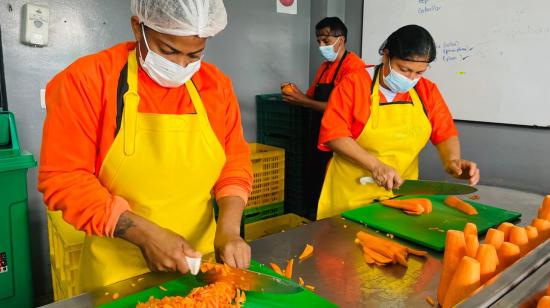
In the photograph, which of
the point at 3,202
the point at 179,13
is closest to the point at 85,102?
the point at 179,13

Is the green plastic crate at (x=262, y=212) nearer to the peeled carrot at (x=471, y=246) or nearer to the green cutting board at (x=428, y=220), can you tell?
the green cutting board at (x=428, y=220)

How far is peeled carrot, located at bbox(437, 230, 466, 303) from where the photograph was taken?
1.19 m

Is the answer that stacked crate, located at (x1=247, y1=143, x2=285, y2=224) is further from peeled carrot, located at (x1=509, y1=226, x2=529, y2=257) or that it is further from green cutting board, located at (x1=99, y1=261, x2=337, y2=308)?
peeled carrot, located at (x1=509, y1=226, x2=529, y2=257)

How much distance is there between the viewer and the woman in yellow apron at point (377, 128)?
2.11 m

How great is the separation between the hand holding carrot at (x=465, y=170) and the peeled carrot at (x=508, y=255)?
107cm

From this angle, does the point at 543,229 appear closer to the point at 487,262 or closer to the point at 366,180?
the point at 487,262

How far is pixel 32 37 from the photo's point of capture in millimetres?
2877

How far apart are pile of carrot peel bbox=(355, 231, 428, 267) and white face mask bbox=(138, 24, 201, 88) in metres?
0.92

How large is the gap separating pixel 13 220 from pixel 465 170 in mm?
2615

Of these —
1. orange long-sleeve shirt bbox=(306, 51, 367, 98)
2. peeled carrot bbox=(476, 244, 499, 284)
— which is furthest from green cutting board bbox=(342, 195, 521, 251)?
orange long-sleeve shirt bbox=(306, 51, 367, 98)

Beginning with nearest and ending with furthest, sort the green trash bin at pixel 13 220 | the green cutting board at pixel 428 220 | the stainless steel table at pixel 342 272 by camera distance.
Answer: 1. the stainless steel table at pixel 342 272
2. the green cutting board at pixel 428 220
3. the green trash bin at pixel 13 220

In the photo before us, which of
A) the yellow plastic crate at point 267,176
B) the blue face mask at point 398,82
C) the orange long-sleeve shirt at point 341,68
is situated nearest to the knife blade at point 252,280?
the blue face mask at point 398,82

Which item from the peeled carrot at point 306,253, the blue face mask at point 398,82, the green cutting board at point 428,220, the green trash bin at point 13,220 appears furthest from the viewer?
the green trash bin at point 13,220

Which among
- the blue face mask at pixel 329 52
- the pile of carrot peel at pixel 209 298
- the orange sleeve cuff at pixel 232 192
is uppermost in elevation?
the blue face mask at pixel 329 52
